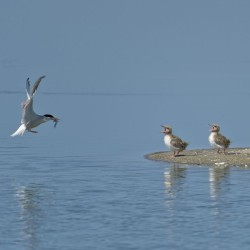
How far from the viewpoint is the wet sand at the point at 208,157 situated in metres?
29.3

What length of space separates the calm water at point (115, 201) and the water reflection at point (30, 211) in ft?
0.06

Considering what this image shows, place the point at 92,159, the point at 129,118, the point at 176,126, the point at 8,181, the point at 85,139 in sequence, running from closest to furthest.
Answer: the point at 8,181 → the point at 92,159 → the point at 85,139 → the point at 176,126 → the point at 129,118

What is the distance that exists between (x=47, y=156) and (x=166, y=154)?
156 inches

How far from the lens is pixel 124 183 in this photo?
2525 cm

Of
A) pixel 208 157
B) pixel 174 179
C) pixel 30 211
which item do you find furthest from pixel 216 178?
pixel 30 211

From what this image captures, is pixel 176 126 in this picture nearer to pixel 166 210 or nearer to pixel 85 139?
pixel 85 139

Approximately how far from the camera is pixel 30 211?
2061cm

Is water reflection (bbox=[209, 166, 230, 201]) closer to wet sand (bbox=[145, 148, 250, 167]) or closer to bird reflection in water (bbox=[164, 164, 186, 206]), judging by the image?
bird reflection in water (bbox=[164, 164, 186, 206])

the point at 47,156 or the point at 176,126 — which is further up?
the point at 176,126

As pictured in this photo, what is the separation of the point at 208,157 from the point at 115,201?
919 centimetres

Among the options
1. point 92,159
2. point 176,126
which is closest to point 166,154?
point 92,159

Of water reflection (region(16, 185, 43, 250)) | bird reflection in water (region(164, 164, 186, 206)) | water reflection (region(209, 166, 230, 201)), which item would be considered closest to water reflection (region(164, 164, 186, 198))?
bird reflection in water (region(164, 164, 186, 206))

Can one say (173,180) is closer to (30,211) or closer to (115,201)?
(115,201)

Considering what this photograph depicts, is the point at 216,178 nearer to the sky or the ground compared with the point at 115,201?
nearer to the sky
